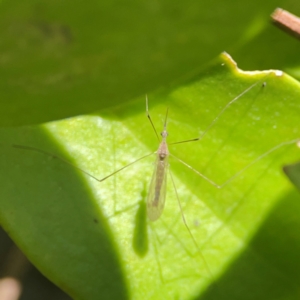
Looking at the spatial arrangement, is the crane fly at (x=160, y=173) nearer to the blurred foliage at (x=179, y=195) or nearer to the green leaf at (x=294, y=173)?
the blurred foliage at (x=179, y=195)

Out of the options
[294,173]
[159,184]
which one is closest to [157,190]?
[159,184]

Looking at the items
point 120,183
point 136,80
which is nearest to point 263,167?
point 120,183

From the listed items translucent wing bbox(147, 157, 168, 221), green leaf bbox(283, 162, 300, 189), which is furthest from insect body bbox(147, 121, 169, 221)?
green leaf bbox(283, 162, 300, 189)

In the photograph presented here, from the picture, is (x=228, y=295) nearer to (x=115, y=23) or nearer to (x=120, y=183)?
(x=120, y=183)

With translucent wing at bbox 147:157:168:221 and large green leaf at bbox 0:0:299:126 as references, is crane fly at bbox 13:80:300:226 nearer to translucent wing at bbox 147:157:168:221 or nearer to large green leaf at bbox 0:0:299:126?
translucent wing at bbox 147:157:168:221

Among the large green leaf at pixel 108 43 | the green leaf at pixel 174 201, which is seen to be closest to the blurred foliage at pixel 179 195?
the green leaf at pixel 174 201

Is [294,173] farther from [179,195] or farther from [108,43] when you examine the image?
[179,195]
